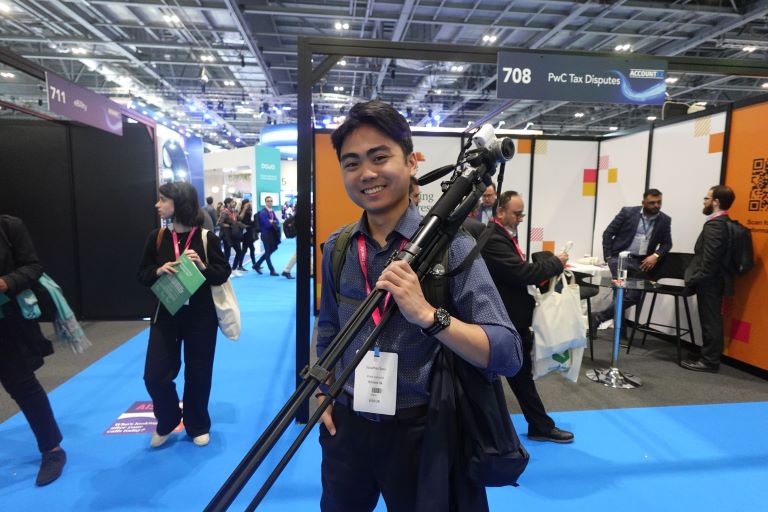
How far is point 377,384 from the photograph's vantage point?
3.26 feet

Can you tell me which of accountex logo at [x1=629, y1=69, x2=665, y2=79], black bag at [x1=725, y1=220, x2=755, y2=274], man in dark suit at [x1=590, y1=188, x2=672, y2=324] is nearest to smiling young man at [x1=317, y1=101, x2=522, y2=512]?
accountex logo at [x1=629, y1=69, x2=665, y2=79]

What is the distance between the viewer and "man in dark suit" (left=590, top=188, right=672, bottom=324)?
14.9 feet

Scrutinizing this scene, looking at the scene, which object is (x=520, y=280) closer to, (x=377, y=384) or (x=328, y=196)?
(x=377, y=384)

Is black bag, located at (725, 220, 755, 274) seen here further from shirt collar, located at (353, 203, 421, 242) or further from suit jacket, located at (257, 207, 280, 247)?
suit jacket, located at (257, 207, 280, 247)

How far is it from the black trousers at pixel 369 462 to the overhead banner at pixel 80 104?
11.6 feet

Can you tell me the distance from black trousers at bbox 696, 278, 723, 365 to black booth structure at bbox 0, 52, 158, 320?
19.8ft

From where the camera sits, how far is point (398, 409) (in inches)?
39.9

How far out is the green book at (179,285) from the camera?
2279 millimetres

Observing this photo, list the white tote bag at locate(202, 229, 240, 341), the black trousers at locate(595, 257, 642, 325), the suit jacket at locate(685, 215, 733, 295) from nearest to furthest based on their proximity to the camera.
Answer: the white tote bag at locate(202, 229, 240, 341), the suit jacket at locate(685, 215, 733, 295), the black trousers at locate(595, 257, 642, 325)

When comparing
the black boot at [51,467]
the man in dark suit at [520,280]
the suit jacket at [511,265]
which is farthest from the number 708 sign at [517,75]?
the black boot at [51,467]

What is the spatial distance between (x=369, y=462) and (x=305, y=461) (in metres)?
1.61

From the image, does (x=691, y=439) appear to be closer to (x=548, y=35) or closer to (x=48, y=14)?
(x=548, y=35)

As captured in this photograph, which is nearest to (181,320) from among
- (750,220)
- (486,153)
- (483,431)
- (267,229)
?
(483,431)

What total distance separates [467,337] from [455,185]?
315 mm
